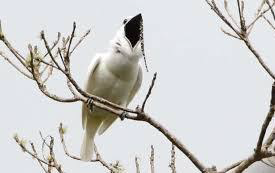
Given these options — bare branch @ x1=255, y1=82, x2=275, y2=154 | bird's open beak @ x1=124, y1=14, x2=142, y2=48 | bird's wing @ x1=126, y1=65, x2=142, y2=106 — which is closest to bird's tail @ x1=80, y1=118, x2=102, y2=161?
bird's wing @ x1=126, y1=65, x2=142, y2=106

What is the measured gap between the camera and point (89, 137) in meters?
5.50

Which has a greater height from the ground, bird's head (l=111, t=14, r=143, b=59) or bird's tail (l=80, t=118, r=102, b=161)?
bird's head (l=111, t=14, r=143, b=59)

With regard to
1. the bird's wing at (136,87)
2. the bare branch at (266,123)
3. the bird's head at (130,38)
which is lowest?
the bare branch at (266,123)

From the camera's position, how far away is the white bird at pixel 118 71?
462 cm

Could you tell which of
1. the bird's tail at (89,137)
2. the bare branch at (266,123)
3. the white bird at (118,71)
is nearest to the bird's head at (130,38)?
the white bird at (118,71)

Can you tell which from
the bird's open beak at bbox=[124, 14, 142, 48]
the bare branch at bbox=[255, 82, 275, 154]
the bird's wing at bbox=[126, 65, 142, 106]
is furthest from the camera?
the bird's wing at bbox=[126, 65, 142, 106]

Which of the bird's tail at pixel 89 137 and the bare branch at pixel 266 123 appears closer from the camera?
the bare branch at pixel 266 123

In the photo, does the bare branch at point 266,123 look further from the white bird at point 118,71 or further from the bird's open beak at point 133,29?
the bird's open beak at point 133,29

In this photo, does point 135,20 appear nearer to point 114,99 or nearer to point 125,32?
point 125,32

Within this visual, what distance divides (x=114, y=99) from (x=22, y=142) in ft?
4.38

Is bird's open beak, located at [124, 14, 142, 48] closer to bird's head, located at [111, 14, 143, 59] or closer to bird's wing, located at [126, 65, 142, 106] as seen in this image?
bird's head, located at [111, 14, 143, 59]

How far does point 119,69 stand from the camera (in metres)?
4.75

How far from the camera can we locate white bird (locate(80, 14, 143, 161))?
462cm

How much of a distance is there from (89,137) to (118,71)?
98 centimetres
